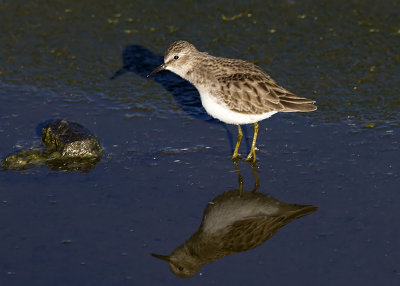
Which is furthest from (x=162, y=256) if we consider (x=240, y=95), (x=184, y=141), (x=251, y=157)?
(x=240, y=95)

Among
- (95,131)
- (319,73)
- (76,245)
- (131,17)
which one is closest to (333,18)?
(319,73)

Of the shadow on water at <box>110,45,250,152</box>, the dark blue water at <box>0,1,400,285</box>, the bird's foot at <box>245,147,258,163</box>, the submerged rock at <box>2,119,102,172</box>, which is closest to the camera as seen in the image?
the dark blue water at <box>0,1,400,285</box>

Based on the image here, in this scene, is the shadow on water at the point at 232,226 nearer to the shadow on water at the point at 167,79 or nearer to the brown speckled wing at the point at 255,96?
the brown speckled wing at the point at 255,96

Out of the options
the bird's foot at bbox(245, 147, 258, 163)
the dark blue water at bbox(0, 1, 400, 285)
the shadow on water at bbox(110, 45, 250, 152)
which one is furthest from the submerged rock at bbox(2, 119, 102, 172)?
the bird's foot at bbox(245, 147, 258, 163)

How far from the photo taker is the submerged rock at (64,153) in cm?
920

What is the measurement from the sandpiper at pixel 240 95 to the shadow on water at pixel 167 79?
81 centimetres

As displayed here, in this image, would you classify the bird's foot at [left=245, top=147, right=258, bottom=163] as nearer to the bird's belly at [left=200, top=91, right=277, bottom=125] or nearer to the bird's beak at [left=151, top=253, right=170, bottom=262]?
the bird's belly at [left=200, top=91, right=277, bottom=125]

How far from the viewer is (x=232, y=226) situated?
26.3 ft

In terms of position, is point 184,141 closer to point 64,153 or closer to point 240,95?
point 240,95

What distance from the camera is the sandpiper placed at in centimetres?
928

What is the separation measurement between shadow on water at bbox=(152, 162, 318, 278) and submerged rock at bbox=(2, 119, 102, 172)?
2.15 metres

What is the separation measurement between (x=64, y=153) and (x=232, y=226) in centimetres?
296

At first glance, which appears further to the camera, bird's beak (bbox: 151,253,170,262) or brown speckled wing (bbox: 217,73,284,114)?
brown speckled wing (bbox: 217,73,284,114)

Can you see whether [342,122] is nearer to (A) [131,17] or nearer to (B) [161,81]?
(B) [161,81]
